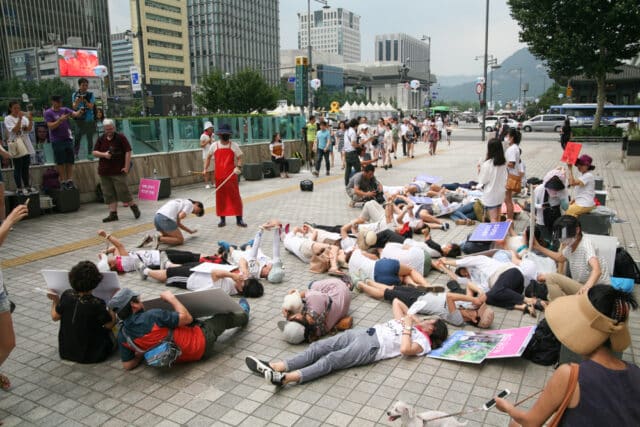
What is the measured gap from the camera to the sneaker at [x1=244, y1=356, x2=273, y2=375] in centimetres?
434

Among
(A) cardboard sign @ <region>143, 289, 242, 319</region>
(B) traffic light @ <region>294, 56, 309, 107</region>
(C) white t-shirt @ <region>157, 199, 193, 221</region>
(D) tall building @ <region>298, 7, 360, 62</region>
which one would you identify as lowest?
(A) cardboard sign @ <region>143, 289, 242, 319</region>

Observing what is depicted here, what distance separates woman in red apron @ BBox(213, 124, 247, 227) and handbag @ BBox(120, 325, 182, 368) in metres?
5.51

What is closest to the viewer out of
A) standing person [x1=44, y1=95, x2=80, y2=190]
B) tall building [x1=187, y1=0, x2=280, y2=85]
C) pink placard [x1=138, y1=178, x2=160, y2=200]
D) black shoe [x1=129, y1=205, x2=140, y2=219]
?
pink placard [x1=138, y1=178, x2=160, y2=200]

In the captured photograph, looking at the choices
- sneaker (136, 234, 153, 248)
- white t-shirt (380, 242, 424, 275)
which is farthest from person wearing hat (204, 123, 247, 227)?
white t-shirt (380, 242, 424, 275)

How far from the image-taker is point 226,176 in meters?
9.79

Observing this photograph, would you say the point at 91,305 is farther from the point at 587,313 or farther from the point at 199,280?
the point at 587,313

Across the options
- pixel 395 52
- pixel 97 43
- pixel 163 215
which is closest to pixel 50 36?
pixel 97 43

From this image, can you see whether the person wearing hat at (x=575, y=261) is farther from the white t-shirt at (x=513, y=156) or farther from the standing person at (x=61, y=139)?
the standing person at (x=61, y=139)

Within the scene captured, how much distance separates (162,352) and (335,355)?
59.0 inches

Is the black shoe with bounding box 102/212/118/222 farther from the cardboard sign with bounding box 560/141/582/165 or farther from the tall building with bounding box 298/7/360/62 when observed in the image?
the tall building with bounding box 298/7/360/62

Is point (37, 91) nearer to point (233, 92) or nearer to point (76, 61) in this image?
point (76, 61)

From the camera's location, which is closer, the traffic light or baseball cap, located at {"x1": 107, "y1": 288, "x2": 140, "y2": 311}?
baseball cap, located at {"x1": 107, "y1": 288, "x2": 140, "y2": 311}

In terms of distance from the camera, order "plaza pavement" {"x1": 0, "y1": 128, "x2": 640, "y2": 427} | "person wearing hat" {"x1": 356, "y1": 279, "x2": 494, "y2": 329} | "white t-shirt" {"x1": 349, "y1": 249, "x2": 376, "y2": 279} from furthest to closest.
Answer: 1. "white t-shirt" {"x1": 349, "y1": 249, "x2": 376, "y2": 279}
2. "person wearing hat" {"x1": 356, "y1": 279, "x2": 494, "y2": 329}
3. "plaza pavement" {"x1": 0, "y1": 128, "x2": 640, "y2": 427}

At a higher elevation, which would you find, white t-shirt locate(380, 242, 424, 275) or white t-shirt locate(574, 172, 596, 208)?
white t-shirt locate(574, 172, 596, 208)
